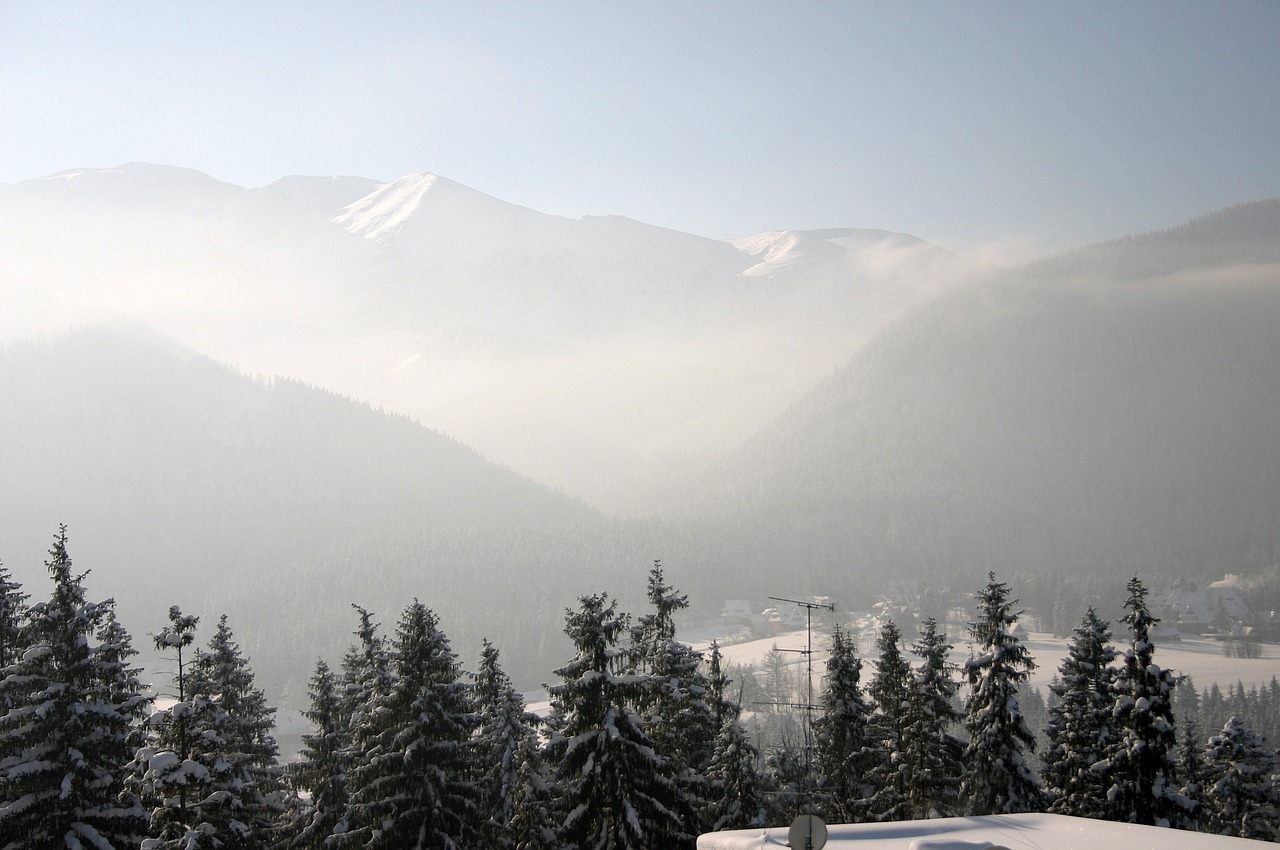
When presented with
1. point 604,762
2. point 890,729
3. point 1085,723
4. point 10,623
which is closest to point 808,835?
point 604,762

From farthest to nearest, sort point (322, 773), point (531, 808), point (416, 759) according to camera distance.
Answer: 1. point (322, 773)
2. point (531, 808)
3. point (416, 759)

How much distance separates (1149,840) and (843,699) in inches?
899

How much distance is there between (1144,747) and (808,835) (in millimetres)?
22221

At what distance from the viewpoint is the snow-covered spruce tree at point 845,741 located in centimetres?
4078

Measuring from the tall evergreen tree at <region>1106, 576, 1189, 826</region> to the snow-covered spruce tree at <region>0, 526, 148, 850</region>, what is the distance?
116 feet

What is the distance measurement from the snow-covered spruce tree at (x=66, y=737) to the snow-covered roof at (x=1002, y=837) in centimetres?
1872

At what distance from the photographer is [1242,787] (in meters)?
44.4

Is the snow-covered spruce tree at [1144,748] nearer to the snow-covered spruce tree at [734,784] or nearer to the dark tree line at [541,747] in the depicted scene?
the dark tree line at [541,747]

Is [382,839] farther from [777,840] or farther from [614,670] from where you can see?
[777,840]

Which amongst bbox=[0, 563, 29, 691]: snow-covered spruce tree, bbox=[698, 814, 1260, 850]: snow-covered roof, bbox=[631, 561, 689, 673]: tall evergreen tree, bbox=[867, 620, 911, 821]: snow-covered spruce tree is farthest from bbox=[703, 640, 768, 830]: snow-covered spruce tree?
bbox=[0, 563, 29, 691]: snow-covered spruce tree

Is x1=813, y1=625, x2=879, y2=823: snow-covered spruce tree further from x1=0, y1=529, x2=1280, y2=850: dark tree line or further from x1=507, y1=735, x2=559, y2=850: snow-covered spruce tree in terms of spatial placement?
x1=507, y1=735, x2=559, y2=850: snow-covered spruce tree

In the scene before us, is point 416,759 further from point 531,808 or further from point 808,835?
point 808,835

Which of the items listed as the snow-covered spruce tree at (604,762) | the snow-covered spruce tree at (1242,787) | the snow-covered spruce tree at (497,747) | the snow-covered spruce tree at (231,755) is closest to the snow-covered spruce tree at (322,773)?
the snow-covered spruce tree at (231,755)

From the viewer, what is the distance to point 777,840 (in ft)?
76.9
